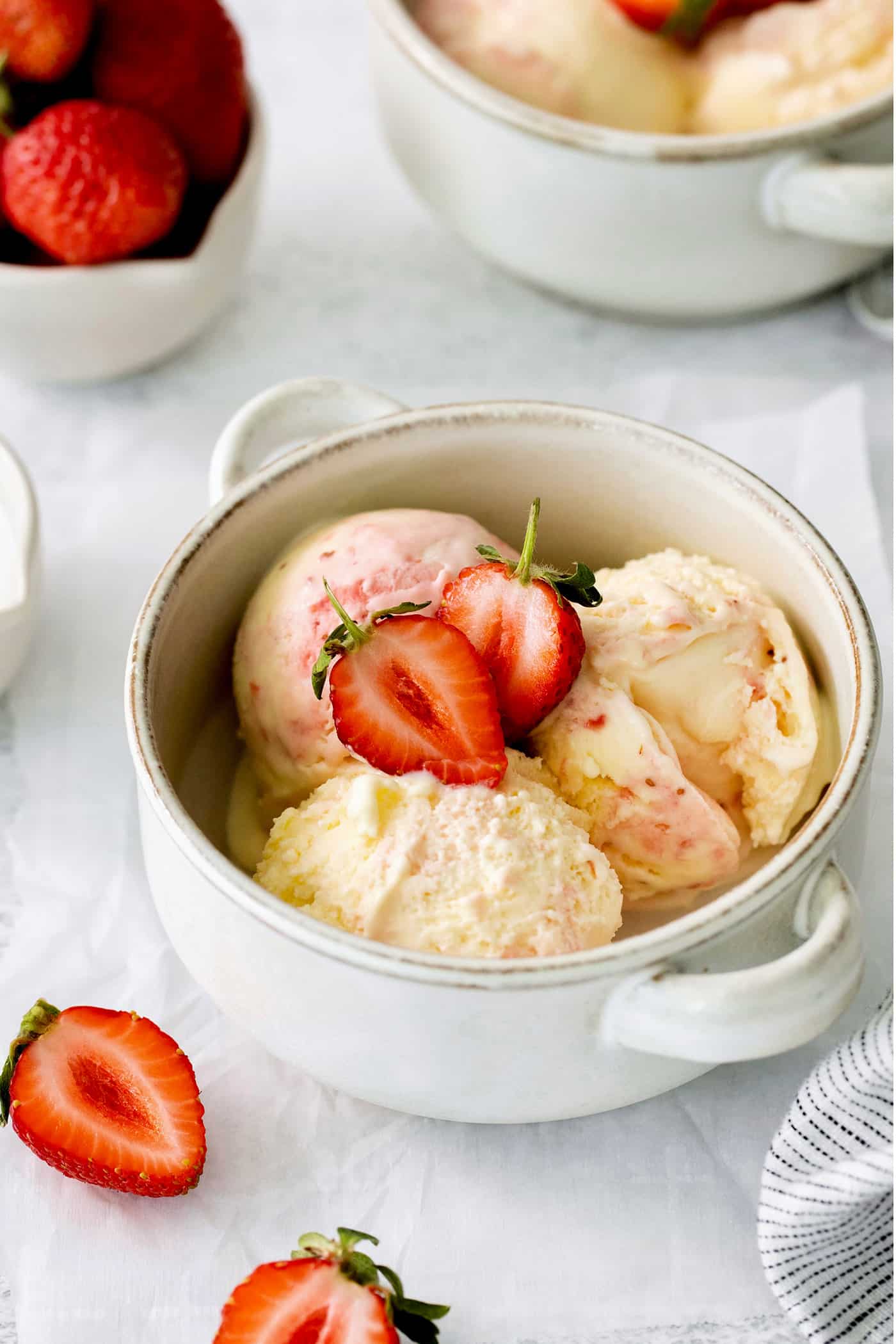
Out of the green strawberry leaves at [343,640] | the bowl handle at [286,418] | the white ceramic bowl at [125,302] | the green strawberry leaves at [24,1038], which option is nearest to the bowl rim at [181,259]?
the white ceramic bowl at [125,302]

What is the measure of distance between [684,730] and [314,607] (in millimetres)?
259

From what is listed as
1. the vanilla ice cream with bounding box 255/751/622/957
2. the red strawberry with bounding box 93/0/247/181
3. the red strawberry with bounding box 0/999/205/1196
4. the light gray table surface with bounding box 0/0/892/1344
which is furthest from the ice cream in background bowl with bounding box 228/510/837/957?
the red strawberry with bounding box 93/0/247/181

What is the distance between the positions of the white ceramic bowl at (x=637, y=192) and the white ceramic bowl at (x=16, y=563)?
0.49 metres

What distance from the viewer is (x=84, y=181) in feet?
4.13

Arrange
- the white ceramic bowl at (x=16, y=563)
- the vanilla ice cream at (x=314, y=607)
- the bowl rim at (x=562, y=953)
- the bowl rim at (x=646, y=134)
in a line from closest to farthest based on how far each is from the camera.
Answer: the bowl rim at (x=562, y=953)
the vanilla ice cream at (x=314, y=607)
the white ceramic bowl at (x=16, y=563)
the bowl rim at (x=646, y=134)

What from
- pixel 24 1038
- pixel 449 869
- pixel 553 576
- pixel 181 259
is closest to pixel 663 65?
pixel 181 259

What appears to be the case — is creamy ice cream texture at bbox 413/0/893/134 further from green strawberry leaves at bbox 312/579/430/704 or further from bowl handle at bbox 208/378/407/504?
green strawberry leaves at bbox 312/579/430/704

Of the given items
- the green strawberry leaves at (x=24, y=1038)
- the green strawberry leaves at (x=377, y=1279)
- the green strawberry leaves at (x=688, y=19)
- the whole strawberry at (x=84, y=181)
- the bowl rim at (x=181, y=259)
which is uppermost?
the green strawberry leaves at (x=688, y=19)

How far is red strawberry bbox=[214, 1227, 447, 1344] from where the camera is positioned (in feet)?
2.66

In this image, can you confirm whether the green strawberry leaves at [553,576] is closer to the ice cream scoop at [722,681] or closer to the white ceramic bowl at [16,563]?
the ice cream scoop at [722,681]

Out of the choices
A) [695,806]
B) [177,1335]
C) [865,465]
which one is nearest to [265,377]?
[865,465]

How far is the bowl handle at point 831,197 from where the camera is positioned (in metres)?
1.25

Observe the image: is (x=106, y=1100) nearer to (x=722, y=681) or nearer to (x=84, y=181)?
(x=722, y=681)

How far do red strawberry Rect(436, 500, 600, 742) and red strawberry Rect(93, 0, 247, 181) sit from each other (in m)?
0.62
